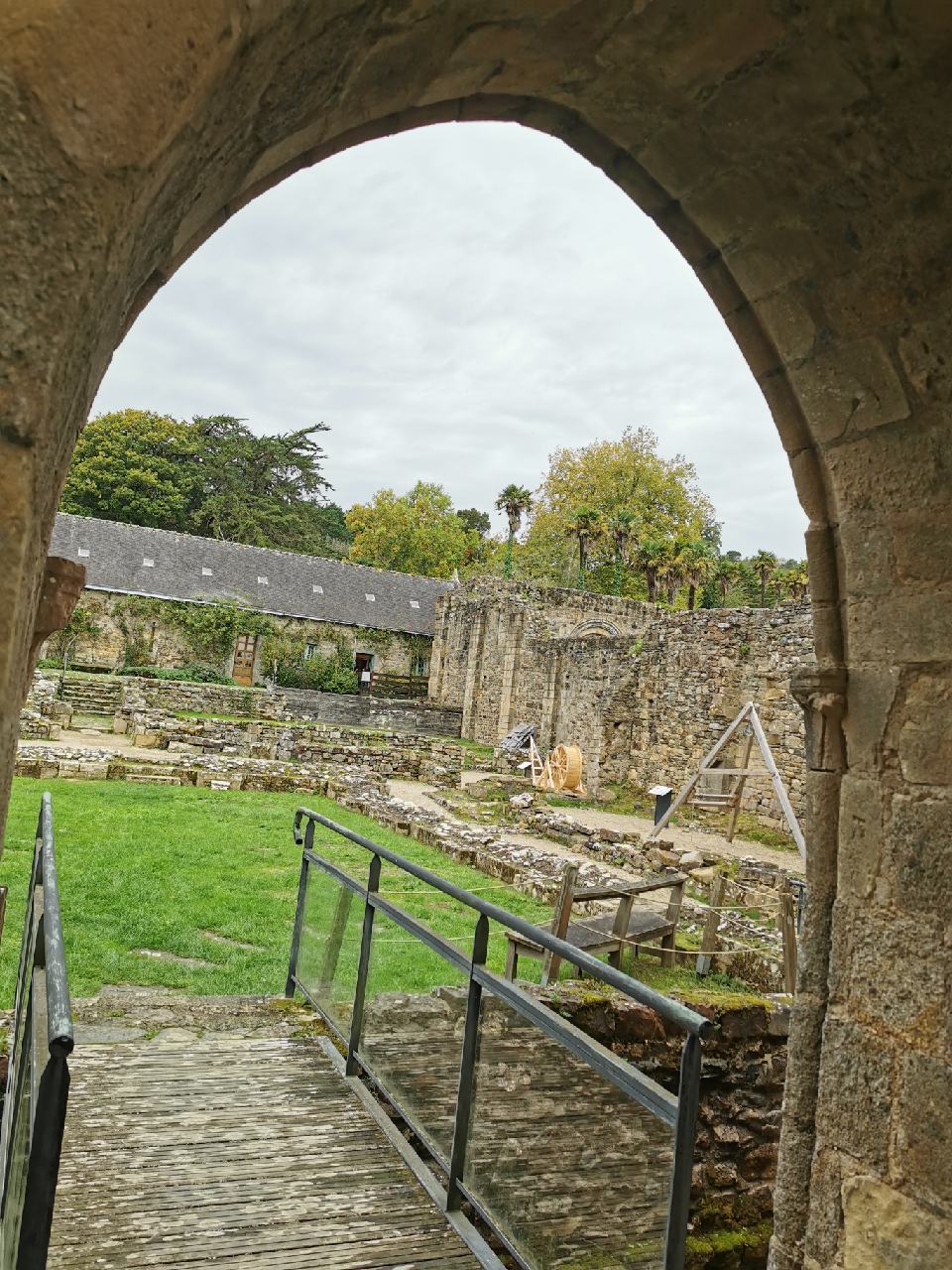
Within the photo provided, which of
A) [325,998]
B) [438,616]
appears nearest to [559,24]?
[325,998]

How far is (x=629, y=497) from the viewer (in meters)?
42.9

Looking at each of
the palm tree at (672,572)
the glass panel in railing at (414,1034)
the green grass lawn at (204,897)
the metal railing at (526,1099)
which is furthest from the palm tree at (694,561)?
the metal railing at (526,1099)

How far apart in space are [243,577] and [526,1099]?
33863mm

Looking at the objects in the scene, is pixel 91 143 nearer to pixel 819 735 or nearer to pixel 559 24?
pixel 559 24

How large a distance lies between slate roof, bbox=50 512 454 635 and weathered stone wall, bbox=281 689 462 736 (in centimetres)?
504

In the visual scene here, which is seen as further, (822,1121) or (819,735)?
(819,735)

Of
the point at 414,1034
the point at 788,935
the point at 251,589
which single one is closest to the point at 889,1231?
the point at 414,1034

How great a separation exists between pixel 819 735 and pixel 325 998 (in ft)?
9.37

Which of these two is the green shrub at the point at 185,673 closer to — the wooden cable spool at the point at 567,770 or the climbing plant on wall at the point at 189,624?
the climbing plant on wall at the point at 189,624

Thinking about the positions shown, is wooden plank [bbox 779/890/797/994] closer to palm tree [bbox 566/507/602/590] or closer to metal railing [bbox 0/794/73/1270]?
metal railing [bbox 0/794/73/1270]

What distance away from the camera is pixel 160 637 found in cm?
3177

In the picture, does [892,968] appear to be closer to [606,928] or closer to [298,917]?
[298,917]

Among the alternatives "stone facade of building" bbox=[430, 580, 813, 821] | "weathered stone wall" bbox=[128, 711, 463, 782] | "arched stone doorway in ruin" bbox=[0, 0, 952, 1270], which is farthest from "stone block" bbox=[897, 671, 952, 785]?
"weathered stone wall" bbox=[128, 711, 463, 782]

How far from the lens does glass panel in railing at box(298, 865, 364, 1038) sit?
4.18m
